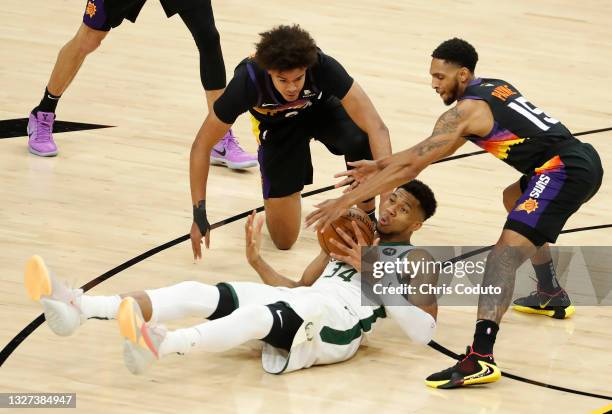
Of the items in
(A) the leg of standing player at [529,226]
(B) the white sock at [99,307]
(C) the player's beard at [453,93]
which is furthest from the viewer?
(C) the player's beard at [453,93]

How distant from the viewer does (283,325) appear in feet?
16.7

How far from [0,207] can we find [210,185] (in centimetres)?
147

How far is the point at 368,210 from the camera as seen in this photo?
264 inches

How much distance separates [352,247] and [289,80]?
998 millimetres

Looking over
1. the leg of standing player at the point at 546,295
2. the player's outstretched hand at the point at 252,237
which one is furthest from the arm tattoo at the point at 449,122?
the player's outstretched hand at the point at 252,237

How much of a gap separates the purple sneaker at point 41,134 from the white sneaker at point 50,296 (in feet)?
10.8

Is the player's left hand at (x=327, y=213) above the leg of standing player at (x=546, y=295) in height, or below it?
above

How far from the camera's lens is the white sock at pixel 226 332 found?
16.1ft

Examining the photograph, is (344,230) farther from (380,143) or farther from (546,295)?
(546,295)

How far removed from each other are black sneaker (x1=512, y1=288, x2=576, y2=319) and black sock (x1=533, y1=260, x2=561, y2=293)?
3 centimetres

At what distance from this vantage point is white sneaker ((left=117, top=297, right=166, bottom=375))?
4664 mm

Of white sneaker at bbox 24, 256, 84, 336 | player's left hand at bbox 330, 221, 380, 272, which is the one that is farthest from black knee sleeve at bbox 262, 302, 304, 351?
white sneaker at bbox 24, 256, 84, 336

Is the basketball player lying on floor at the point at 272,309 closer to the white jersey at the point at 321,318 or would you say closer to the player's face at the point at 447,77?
the white jersey at the point at 321,318

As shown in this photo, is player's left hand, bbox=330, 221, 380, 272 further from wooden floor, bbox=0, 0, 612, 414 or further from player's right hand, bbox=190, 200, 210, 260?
player's right hand, bbox=190, 200, 210, 260
